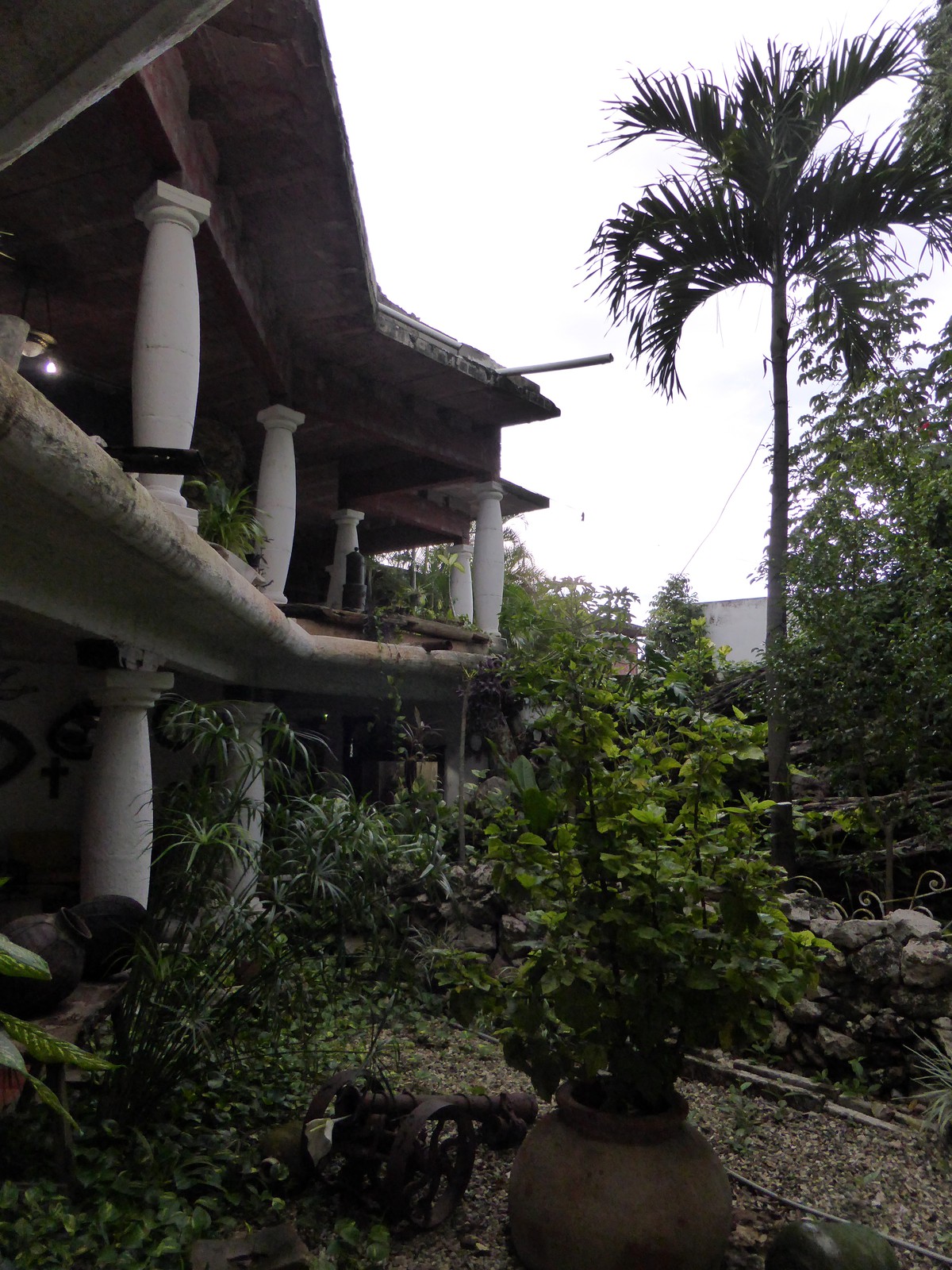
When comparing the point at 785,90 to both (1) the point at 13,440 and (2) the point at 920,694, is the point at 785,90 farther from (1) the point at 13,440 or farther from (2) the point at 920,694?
(1) the point at 13,440

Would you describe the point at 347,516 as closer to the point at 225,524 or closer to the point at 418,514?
the point at 418,514

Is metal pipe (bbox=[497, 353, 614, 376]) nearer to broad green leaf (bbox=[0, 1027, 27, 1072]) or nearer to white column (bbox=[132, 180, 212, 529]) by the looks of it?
Result: white column (bbox=[132, 180, 212, 529])

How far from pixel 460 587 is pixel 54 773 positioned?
5625 millimetres

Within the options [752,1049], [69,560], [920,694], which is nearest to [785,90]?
[920,694]

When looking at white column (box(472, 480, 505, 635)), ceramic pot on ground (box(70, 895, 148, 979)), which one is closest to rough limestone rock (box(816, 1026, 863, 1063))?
ceramic pot on ground (box(70, 895, 148, 979))

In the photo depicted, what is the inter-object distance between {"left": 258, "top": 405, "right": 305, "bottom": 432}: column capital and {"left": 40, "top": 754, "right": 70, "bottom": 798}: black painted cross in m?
2.83

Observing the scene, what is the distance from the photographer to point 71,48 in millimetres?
1066

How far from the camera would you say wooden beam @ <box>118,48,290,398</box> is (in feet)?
13.3

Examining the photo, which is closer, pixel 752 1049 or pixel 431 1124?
pixel 431 1124

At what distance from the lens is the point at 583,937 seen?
290cm

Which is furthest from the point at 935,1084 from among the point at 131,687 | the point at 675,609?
the point at 675,609

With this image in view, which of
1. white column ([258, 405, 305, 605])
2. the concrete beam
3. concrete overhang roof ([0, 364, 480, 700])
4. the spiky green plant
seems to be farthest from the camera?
white column ([258, 405, 305, 605])

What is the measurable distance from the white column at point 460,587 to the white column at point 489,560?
171cm

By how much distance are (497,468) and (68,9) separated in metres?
8.15
